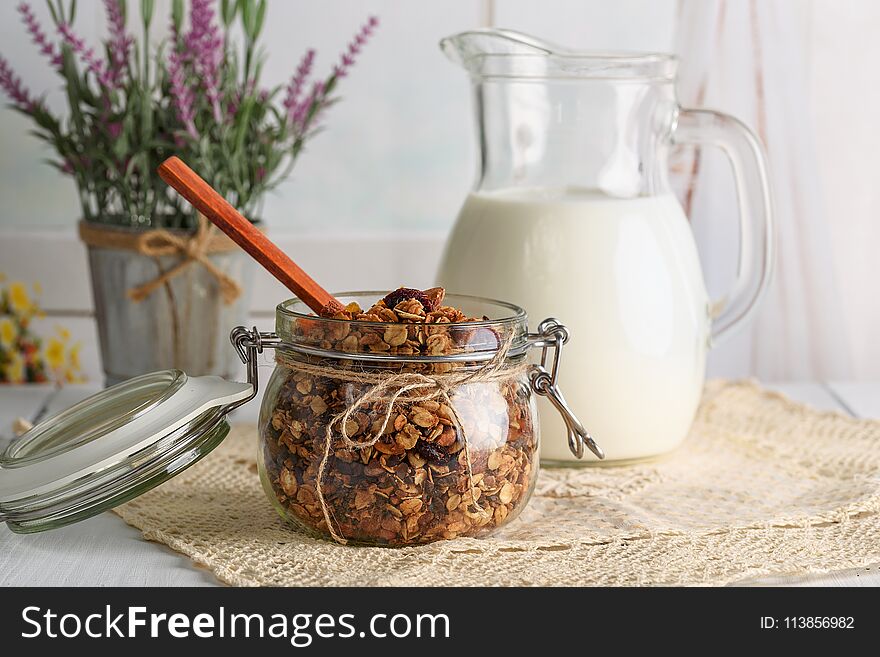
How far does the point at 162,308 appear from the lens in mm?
938

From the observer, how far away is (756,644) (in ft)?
1.74

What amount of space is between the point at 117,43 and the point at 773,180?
73 cm

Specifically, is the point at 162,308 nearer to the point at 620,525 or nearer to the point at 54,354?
the point at 54,354


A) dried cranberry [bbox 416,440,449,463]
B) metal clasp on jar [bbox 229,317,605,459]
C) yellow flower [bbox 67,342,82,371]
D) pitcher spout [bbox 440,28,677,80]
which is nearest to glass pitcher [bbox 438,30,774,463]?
pitcher spout [bbox 440,28,677,80]

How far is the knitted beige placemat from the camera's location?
58cm

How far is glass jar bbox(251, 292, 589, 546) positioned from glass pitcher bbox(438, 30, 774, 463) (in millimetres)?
152

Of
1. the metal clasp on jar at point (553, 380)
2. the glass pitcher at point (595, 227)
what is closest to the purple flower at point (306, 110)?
the glass pitcher at point (595, 227)

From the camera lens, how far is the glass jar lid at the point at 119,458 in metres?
0.59

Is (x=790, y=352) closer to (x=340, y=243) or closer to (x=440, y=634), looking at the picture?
(x=340, y=243)

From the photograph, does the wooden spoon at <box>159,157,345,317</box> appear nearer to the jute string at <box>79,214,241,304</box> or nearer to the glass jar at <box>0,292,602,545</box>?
the glass jar at <box>0,292,602,545</box>

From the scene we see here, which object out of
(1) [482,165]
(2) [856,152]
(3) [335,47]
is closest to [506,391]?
(1) [482,165]

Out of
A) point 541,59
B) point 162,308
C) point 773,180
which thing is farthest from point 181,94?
point 773,180

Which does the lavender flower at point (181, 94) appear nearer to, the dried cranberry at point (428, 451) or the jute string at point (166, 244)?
the jute string at point (166, 244)

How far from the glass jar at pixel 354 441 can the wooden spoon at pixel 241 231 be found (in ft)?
0.10
